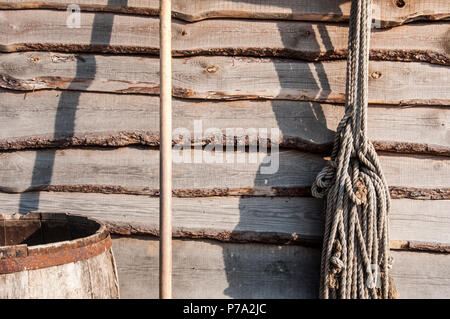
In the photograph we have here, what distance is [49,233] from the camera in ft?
5.42

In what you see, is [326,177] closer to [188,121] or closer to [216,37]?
[188,121]

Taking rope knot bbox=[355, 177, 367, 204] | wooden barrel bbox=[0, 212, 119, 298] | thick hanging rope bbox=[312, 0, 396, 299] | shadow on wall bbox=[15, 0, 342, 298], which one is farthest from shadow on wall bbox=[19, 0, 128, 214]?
rope knot bbox=[355, 177, 367, 204]

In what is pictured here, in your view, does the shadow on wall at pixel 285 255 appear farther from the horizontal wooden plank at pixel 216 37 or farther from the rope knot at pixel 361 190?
the rope knot at pixel 361 190

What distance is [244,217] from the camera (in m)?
1.76

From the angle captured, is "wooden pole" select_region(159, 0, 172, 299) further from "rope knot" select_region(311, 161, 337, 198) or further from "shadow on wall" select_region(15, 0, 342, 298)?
"rope knot" select_region(311, 161, 337, 198)

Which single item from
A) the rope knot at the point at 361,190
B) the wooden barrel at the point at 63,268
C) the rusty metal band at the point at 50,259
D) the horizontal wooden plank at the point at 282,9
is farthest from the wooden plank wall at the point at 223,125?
the rusty metal band at the point at 50,259

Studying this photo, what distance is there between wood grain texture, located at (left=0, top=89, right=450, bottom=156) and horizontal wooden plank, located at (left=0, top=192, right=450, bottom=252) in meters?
0.21

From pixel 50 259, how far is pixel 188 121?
74 cm

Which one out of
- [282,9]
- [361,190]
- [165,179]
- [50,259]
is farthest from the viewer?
[282,9]

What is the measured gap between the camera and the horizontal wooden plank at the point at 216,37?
68.3 inches

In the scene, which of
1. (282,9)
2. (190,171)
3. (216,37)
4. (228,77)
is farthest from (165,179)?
(282,9)

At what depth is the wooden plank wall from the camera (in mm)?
1736
